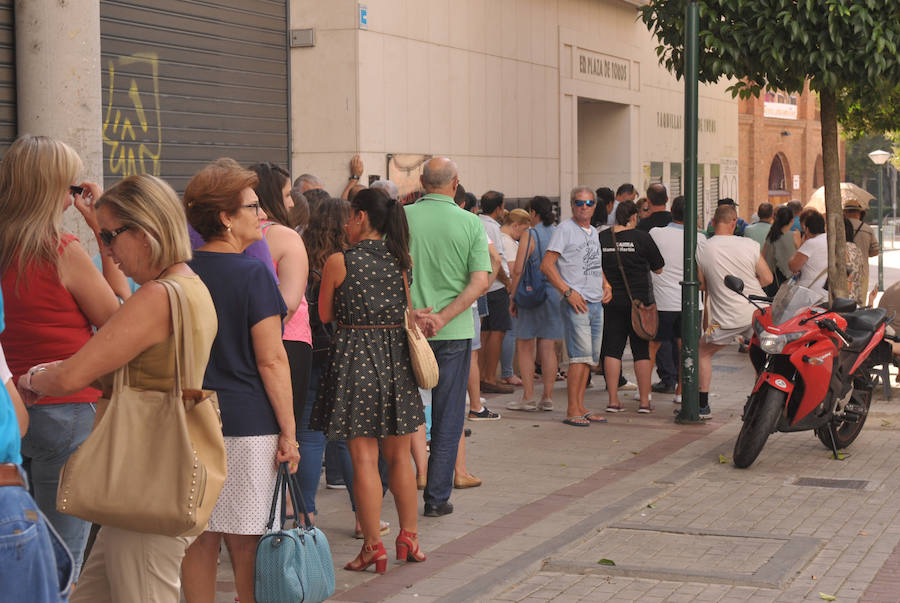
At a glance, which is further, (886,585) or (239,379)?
(886,585)


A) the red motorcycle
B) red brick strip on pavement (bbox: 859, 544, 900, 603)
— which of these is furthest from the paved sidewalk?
the red motorcycle

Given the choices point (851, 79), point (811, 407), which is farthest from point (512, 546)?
point (851, 79)

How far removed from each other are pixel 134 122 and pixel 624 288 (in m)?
4.23

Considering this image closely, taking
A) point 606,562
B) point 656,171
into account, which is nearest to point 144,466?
point 606,562

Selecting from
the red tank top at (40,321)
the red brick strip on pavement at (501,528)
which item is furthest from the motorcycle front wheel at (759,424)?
the red tank top at (40,321)

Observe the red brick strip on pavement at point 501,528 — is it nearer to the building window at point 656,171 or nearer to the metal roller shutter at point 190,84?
the metal roller shutter at point 190,84

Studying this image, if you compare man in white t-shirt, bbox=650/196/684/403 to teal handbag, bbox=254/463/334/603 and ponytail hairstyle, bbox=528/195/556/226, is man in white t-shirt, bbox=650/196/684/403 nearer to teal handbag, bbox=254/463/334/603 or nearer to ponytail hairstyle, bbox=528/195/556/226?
ponytail hairstyle, bbox=528/195/556/226

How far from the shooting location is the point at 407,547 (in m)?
6.34

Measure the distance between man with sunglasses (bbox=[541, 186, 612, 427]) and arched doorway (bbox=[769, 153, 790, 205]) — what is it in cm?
3247

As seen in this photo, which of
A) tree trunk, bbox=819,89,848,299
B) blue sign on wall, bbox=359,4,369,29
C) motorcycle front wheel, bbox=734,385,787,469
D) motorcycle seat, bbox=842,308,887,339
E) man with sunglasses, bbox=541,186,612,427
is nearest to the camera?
motorcycle front wheel, bbox=734,385,787,469

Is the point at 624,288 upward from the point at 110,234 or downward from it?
downward

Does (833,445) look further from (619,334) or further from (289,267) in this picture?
(289,267)

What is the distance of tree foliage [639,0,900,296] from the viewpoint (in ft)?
35.2

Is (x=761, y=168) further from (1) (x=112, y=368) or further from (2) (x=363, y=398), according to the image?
(1) (x=112, y=368)
